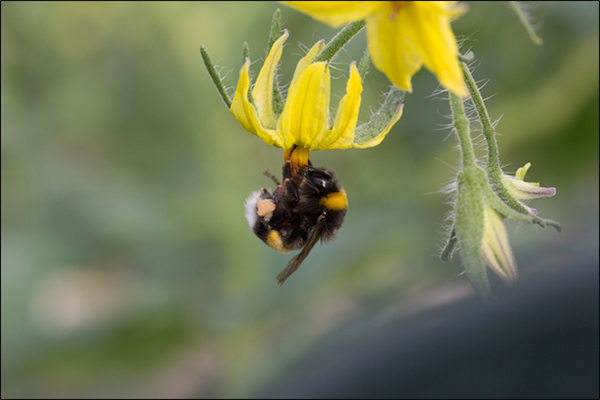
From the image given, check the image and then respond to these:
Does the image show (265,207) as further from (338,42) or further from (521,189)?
(521,189)

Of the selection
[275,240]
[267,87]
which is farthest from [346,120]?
[275,240]

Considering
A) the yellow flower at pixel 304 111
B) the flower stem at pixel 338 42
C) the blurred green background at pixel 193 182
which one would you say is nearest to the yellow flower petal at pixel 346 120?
the yellow flower at pixel 304 111

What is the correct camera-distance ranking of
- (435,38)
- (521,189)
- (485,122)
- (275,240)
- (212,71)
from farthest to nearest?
(275,240) → (521,189) → (485,122) → (212,71) → (435,38)

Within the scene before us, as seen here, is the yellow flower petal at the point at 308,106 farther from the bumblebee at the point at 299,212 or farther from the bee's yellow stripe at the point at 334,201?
the bee's yellow stripe at the point at 334,201

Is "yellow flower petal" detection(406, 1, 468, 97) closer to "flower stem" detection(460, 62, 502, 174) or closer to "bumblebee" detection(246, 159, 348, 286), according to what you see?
"flower stem" detection(460, 62, 502, 174)

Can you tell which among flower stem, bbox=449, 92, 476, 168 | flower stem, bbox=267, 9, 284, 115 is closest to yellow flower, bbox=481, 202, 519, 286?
flower stem, bbox=449, 92, 476, 168
